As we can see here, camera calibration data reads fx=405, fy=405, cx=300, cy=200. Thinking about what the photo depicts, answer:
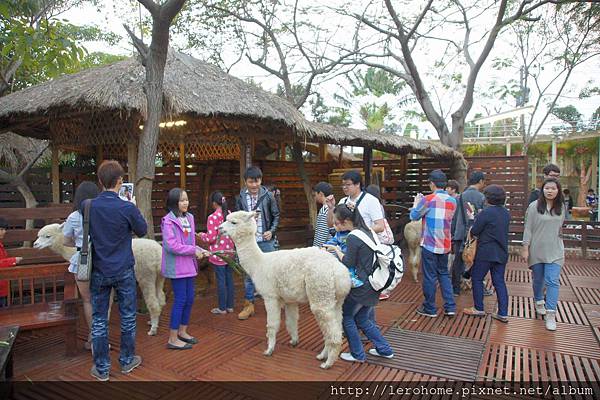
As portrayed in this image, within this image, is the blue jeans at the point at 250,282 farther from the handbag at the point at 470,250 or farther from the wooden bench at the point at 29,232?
the handbag at the point at 470,250

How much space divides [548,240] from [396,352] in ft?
7.63

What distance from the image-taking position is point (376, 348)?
397cm

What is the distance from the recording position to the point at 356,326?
3926 millimetres

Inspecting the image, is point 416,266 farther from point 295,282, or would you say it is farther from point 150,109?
point 150,109

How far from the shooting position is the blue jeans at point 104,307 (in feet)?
11.4

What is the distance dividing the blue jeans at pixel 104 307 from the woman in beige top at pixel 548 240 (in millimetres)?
4454

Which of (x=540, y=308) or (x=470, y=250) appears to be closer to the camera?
(x=540, y=308)

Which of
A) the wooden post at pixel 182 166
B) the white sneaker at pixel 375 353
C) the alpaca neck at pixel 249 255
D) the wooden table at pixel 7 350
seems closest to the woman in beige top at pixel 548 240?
the white sneaker at pixel 375 353

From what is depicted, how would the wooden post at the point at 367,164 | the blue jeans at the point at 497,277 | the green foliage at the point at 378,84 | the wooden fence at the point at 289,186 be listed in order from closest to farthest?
the blue jeans at the point at 497,277 → the wooden fence at the point at 289,186 → the wooden post at the point at 367,164 → the green foliage at the point at 378,84

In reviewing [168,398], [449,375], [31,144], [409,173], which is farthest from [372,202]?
[31,144]

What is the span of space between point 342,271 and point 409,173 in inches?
387

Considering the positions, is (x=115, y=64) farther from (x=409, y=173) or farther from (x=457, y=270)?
(x=409, y=173)

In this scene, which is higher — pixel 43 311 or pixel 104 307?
pixel 104 307

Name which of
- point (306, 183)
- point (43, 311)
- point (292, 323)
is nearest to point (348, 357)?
point (292, 323)
